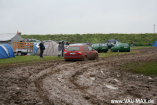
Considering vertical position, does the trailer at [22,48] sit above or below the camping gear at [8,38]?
below

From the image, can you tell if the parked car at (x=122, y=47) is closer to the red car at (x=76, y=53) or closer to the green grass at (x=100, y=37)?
the red car at (x=76, y=53)

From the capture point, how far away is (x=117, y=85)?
8328 mm

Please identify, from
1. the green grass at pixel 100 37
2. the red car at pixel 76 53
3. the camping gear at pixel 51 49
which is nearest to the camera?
the red car at pixel 76 53

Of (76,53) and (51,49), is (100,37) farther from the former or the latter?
(76,53)

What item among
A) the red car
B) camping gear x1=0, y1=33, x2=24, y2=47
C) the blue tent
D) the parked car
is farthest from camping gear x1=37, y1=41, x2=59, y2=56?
the parked car

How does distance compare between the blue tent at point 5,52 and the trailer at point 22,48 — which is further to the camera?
the trailer at point 22,48

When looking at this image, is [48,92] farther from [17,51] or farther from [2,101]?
[17,51]

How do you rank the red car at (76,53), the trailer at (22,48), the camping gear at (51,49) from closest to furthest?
1. the red car at (76,53)
2. the camping gear at (51,49)
3. the trailer at (22,48)

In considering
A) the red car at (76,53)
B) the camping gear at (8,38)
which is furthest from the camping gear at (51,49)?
the camping gear at (8,38)

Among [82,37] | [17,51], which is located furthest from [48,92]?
[82,37]

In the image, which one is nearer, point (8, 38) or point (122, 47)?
point (122, 47)

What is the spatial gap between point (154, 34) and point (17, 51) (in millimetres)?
53717

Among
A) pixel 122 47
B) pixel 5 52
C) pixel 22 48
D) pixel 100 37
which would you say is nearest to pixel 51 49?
pixel 22 48

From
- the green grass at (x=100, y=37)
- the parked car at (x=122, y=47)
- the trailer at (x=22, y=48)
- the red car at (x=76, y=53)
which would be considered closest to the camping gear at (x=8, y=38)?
the trailer at (x=22, y=48)
